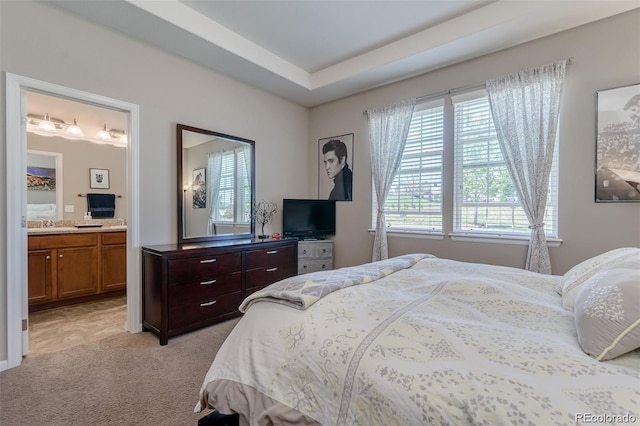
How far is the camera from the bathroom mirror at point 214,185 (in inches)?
127

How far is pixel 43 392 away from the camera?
6.23ft

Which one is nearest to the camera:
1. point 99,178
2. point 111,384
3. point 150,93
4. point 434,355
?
point 434,355

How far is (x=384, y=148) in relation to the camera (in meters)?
3.84

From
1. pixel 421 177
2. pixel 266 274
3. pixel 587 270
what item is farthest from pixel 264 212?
pixel 587 270

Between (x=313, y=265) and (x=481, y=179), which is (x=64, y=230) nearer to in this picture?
(x=313, y=265)

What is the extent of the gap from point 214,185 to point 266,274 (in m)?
1.23

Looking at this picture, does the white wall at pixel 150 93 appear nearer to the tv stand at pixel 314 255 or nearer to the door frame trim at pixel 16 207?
the door frame trim at pixel 16 207

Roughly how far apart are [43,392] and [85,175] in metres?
3.84

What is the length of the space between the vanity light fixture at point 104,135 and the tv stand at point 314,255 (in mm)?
3605

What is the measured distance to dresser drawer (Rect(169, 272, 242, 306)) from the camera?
2678 millimetres

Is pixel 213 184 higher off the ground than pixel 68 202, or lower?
higher

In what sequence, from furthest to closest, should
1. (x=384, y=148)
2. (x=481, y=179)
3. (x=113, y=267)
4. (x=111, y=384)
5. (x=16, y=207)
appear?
(x=113, y=267), (x=384, y=148), (x=481, y=179), (x=16, y=207), (x=111, y=384)

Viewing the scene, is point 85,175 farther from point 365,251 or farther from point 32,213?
point 365,251

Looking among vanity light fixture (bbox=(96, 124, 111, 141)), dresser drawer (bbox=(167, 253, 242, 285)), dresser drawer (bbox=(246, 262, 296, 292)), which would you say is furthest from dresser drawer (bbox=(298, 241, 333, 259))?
vanity light fixture (bbox=(96, 124, 111, 141))
